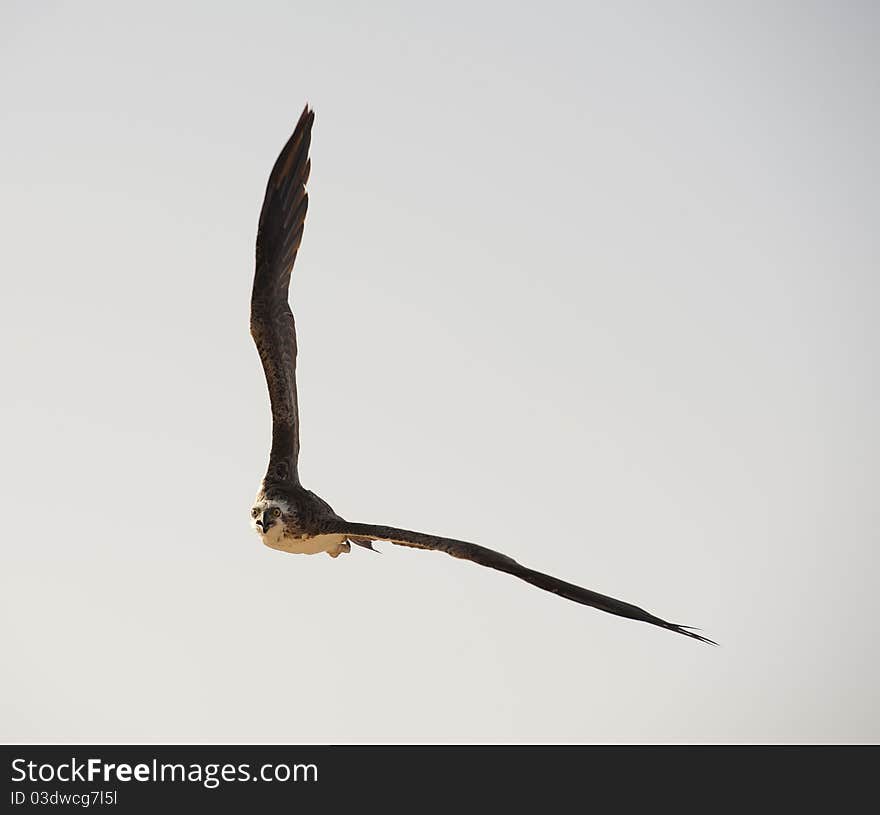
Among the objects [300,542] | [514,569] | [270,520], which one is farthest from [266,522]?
[514,569]

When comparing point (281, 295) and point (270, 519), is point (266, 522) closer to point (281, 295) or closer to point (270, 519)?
point (270, 519)

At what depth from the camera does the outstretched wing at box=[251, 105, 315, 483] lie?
10930 mm

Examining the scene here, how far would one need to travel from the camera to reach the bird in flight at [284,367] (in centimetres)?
1025

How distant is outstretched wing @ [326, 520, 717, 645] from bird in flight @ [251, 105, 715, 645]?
0.37 meters

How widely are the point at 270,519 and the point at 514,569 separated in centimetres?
294

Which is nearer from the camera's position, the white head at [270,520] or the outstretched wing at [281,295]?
the white head at [270,520]

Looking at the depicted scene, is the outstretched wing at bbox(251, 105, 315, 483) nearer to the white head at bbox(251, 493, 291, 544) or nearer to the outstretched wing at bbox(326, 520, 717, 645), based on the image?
the white head at bbox(251, 493, 291, 544)

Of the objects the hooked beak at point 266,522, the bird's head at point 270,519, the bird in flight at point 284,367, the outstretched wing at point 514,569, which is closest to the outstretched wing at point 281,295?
the bird in flight at point 284,367

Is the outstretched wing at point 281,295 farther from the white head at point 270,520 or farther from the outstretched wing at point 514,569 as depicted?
the outstretched wing at point 514,569

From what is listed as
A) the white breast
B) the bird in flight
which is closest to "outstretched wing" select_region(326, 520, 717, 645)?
the bird in flight
